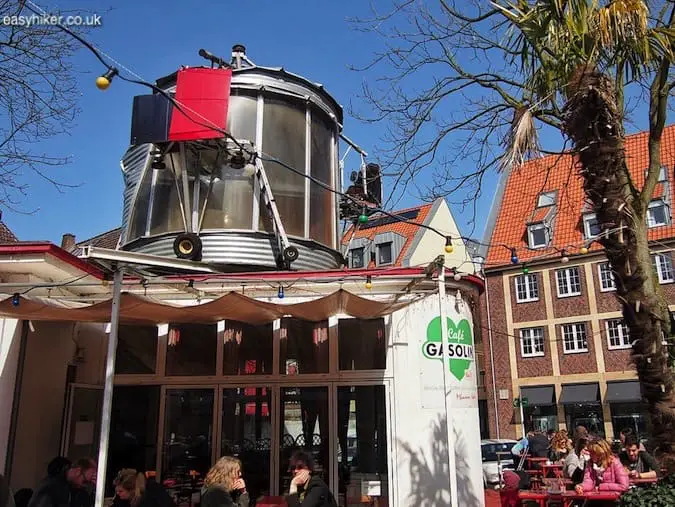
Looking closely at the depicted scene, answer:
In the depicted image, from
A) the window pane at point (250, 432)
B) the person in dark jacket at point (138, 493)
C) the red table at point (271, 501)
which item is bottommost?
the red table at point (271, 501)

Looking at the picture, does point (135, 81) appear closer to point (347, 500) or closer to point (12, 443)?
point (12, 443)

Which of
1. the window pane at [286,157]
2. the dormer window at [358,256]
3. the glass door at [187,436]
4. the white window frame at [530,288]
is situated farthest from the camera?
the dormer window at [358,256]

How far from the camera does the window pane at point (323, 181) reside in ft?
38.3

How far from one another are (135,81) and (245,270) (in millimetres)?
5426

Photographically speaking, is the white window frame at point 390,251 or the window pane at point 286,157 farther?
the white window frame at point 390,251

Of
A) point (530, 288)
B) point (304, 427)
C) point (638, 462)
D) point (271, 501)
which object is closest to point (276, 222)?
point (304, 427)

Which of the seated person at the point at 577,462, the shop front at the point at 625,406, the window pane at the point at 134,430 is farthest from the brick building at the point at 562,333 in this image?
the window pane at the point at 134,430

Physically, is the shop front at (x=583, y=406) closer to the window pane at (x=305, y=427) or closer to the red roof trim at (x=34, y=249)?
the window pane at (x=305, y=427)

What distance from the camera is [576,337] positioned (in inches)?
1185

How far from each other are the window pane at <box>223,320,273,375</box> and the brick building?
1937cm

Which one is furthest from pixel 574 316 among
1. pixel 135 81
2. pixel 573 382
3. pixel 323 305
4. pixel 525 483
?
pixel 135 81

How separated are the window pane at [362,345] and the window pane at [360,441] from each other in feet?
1.11

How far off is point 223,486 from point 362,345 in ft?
12.9

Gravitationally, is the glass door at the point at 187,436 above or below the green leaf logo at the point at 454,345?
below
